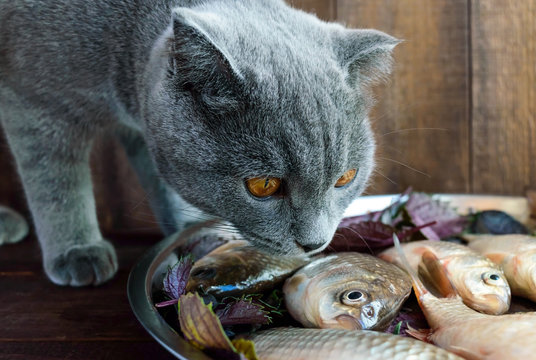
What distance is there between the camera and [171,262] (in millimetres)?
929

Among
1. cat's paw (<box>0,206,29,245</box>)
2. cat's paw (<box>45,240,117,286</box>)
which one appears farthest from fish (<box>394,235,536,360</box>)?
cat's paw (<box>0,206,29,245</box>)

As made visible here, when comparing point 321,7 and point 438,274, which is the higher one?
point 321,7

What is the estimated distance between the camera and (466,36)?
1457mm

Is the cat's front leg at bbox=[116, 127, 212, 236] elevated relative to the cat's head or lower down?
lower down

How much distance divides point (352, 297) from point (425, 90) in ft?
2.96

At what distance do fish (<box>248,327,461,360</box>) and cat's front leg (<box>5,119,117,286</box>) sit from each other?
502 millimetres

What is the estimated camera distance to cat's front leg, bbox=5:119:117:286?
1065 millimetres

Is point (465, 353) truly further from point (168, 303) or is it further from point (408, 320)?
point (168, 303)

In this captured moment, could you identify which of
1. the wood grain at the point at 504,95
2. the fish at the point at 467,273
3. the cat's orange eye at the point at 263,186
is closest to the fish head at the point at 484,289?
the fish at the point at 467,273

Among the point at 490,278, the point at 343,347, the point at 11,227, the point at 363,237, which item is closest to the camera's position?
the point at 343,347

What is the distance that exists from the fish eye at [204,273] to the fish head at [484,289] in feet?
1.21

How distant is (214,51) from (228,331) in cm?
37

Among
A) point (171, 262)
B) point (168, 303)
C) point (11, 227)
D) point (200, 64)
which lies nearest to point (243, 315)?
point (168, 303)

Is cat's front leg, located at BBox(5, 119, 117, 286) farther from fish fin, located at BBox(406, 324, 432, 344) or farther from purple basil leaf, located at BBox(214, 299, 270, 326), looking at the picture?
fish fin, located at BBox(406, 324, 432, 344)
